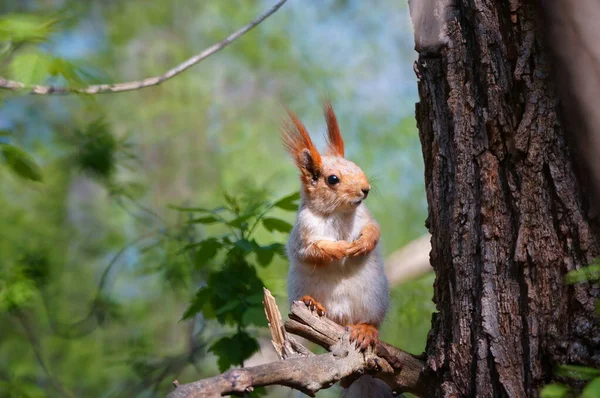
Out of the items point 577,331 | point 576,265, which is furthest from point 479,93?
point 577,331

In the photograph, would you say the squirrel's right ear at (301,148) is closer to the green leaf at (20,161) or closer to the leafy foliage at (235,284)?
the leafy foliage at (235,284)

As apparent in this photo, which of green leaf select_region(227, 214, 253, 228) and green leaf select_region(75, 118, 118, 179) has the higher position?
green leaf select_region(75, 118, 118, 179)

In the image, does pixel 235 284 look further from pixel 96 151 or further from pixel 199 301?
pixel 96 151

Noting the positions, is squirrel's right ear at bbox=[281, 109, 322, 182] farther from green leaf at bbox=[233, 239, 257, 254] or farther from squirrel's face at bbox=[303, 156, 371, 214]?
green leaf at bbox=[233, 239, 257, 254]

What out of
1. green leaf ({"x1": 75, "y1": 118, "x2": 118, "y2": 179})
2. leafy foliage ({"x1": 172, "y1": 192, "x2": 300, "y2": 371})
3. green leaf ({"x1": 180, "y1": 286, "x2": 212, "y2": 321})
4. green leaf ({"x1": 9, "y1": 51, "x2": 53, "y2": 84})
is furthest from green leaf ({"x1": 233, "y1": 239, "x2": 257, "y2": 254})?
green leaf ({"x1": 75, "y1": 118, "x2": 118, "y2": 179})

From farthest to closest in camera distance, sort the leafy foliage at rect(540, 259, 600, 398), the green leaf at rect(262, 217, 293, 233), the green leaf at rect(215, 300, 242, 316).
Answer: the green leaf at rect(262, 217, 293, 233) → the green leaf at rect(215, 300, 242, 316) → the leafy foliage at rect(540, 259, 600, 398)

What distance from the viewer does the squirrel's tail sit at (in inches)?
93.0

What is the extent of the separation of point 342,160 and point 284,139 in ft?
0.76

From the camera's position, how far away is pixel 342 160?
2494 mm

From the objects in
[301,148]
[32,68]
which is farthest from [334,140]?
[32,68]

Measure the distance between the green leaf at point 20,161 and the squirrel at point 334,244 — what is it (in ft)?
3.36

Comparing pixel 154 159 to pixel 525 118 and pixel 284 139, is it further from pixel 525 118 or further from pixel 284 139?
pixel 525 118

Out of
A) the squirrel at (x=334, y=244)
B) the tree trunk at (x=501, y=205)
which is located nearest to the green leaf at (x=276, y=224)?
the squirrel at (x=334, y=244)

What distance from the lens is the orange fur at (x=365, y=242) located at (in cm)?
224
